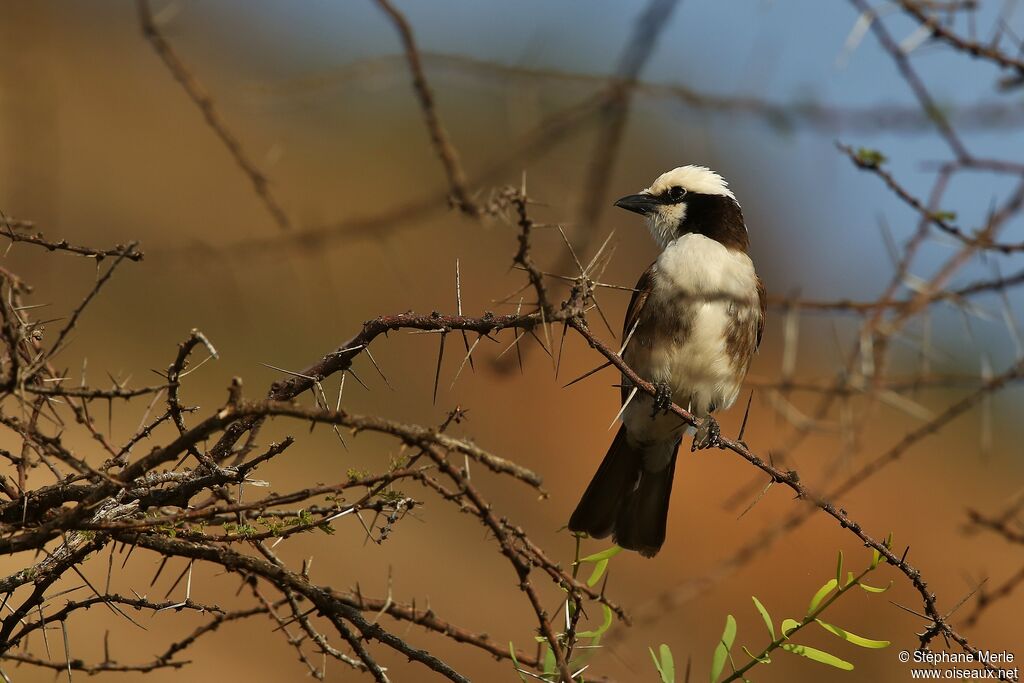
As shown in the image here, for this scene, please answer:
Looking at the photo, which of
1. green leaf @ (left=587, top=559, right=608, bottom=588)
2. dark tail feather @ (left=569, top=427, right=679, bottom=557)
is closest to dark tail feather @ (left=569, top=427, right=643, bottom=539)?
dark tail feather @ (left=569, top=427, right=679, bottom=557)

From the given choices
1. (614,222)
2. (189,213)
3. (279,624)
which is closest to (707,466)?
(614,222)

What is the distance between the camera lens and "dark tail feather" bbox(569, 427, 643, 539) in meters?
4.51

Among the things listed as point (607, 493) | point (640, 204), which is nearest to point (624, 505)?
point (607, 493)

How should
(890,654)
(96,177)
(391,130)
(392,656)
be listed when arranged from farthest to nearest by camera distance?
(391,130), (96,177), (890,654), (392,656)

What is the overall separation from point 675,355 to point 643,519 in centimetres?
73

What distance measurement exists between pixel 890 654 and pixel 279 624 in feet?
33.2

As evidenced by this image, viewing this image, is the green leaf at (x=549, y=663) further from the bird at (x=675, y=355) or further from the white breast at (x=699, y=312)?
the white breast at (x=699, y=312)

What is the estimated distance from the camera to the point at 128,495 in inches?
81.6

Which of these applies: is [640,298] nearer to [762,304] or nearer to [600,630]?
[762,304]

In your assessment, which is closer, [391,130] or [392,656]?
[392,656]

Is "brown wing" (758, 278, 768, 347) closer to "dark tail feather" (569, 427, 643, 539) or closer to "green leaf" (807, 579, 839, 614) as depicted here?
"dark tail feather" (569, 427, 643, 539)

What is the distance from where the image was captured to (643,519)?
456 centimetres

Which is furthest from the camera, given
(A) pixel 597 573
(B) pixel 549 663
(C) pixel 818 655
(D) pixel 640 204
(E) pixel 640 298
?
(D) pixel 640 204

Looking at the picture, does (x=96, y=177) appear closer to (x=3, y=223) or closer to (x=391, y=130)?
(x=391, y=130)
